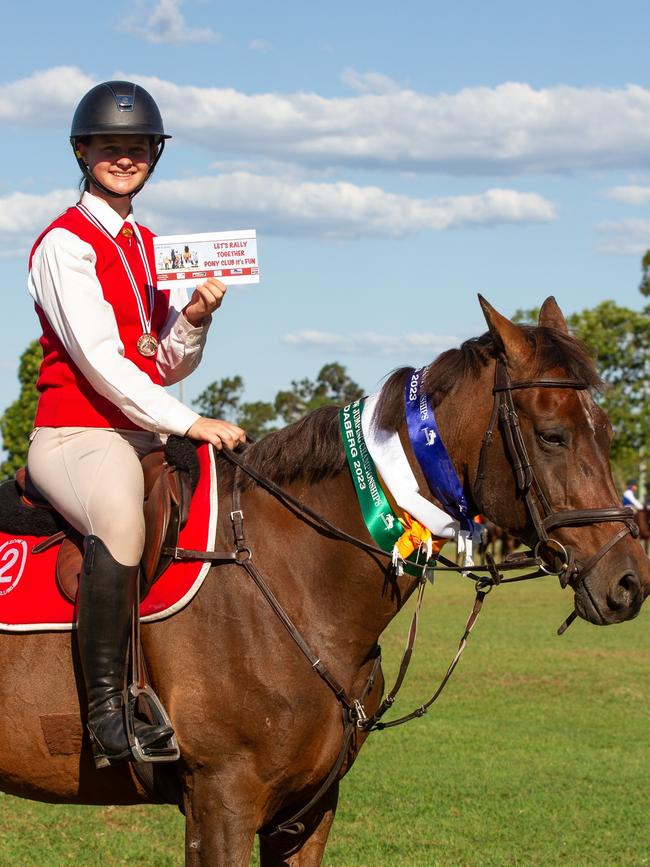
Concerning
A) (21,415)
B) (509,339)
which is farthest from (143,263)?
(21,415)

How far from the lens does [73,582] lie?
4520 millimetres

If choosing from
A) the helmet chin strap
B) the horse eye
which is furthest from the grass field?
the helmet chin strap

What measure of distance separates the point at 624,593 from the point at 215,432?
5.37 feet

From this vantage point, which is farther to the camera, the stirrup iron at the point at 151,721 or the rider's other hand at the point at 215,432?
the rider's other hand at the point at 215,432

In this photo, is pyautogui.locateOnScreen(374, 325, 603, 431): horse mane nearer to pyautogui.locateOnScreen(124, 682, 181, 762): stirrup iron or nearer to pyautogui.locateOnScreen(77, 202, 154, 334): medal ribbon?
pyautogui.locateOnScreen(77, 202, 154, 334): medal ribbon

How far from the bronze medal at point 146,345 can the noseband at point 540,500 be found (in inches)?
55.8

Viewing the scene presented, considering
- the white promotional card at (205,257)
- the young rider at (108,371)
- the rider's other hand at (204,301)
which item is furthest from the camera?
the rider's other hand at (204,301)

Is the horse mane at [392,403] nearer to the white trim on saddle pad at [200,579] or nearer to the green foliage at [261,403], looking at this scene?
the white trim on saddle pad at [200,579]

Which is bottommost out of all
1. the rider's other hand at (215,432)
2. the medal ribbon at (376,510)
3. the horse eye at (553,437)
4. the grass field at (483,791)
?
the grass field at (483,791)

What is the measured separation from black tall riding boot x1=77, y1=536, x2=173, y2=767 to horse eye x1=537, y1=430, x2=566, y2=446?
161 centimetres

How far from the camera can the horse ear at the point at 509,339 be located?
4348mm

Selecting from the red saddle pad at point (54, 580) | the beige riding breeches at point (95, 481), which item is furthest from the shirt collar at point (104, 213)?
the red saddle pad at point (54, 580)

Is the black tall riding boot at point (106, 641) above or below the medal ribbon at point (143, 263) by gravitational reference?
below

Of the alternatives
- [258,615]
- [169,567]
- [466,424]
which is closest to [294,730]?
[258,615]
